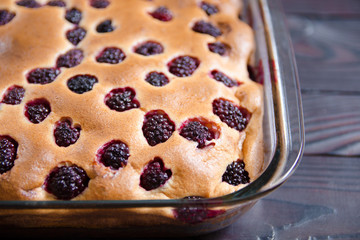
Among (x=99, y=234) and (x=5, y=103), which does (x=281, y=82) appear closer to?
(x=99, y=234)

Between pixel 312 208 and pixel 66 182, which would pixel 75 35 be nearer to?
pixel 66 182

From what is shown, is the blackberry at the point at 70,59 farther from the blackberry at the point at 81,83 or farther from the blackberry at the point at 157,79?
the blackberry at the point at 157,79

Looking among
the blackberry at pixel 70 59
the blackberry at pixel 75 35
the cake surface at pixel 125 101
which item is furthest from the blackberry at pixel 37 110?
the blackberry at pixel 75 35

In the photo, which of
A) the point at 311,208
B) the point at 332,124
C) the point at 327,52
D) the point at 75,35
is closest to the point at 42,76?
the point at 75,35

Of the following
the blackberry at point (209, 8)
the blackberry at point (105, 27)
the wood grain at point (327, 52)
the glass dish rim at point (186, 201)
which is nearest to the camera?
the glass dish rim at point (186, 201)

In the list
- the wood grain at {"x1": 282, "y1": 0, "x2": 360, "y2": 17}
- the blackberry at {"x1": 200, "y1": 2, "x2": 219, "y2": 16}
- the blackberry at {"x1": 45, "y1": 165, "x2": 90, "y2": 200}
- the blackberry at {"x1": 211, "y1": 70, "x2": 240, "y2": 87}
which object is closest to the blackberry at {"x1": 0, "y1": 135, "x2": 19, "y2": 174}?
the blackberry at {"x1": 45, "y1": 165, "x2": 90, "y2": 200}

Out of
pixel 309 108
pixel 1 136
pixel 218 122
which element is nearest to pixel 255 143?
pixel 218 122

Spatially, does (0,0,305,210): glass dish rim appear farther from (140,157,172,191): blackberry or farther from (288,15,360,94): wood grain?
(288,15,360,94): wood grain

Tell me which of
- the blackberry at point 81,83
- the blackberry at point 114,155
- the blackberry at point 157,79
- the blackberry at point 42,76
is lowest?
the blackberry at point 114,155

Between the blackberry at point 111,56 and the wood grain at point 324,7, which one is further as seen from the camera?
the wood grain at point 324,7
